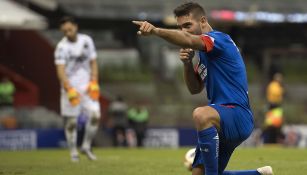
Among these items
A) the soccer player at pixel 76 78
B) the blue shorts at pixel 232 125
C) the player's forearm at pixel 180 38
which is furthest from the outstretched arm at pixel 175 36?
the soccer player at pixel 76 78

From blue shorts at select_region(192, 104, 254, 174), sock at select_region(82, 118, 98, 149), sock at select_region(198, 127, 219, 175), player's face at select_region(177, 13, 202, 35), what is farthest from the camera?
sock at select_region(82, 118, 98, 149)

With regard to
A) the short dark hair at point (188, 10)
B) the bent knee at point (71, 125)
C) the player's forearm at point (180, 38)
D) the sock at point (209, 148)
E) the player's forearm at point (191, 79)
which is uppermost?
the short dark hair at point (188, 10)

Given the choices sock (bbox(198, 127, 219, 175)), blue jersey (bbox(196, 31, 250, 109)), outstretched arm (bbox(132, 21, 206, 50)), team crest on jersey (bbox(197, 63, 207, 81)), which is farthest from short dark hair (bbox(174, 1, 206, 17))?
sock (bbox(198, 127, 219, 175))

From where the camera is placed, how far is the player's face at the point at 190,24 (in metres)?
7.44

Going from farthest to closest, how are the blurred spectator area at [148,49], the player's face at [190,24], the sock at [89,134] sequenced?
the blurred spectator area at [148,49], the sock at [89,134], the player's face at [190,24]

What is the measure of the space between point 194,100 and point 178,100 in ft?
2.21

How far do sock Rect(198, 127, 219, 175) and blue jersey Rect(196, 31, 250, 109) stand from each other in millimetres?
463

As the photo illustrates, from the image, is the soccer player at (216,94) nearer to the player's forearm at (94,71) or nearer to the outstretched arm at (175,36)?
the outstretched arm at (175,36)

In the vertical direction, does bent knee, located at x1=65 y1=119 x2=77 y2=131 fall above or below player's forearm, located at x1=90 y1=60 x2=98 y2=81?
below

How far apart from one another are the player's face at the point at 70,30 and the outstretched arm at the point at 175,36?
6.59 meters

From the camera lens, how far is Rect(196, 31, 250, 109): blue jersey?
24.4 feet

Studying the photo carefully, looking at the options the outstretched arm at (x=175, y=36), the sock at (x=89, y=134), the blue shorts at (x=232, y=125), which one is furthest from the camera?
the sock at (x=89, y=134)

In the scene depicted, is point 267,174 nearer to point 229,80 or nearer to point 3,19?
point 229,80

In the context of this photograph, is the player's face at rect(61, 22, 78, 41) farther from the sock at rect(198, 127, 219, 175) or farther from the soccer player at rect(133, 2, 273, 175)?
the sock at rect(198, 127, 219, 175)
